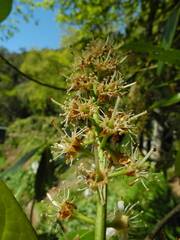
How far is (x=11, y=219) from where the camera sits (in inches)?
19.3

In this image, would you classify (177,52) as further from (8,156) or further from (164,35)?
(8,156)

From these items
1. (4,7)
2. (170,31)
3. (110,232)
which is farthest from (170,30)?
(110,232)

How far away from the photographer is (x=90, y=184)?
0.67 metres

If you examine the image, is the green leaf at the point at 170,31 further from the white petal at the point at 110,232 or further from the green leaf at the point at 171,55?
the white petal at the point at 110,232

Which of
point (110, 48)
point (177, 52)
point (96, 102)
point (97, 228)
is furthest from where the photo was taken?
point (177, 52)

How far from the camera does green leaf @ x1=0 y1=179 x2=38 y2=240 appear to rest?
0.48m

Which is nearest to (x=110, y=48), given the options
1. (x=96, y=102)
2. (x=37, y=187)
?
(x=96, y=102)

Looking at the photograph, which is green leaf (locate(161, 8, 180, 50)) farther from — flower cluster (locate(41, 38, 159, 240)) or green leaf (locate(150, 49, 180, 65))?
flower cluster (locate(41, 38, 159, 240))

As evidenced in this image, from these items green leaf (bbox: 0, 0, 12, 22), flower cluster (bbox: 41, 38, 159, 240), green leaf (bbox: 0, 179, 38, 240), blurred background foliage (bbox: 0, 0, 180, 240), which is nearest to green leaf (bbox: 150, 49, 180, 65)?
blurred background foliage (bbox: 0, 0, 180, 240)

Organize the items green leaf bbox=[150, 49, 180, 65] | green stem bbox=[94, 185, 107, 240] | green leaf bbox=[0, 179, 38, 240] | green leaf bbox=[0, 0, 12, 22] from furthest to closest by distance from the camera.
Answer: green leaf bbox=[150, 49, 180, 65] → green leaf bbox=[0, 0, 12, 22] → green stem bbox=[94, 185, 107, 240] → green leaf bbox=[0, 179, 38, 240]

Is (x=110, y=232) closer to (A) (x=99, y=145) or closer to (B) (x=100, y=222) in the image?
(B) (x=100, y=222)

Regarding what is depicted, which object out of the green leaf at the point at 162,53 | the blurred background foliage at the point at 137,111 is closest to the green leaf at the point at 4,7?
the blurred background foliage at the point at 137,111

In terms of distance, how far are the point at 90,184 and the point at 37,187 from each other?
110 cm

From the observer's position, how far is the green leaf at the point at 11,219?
48 cm
